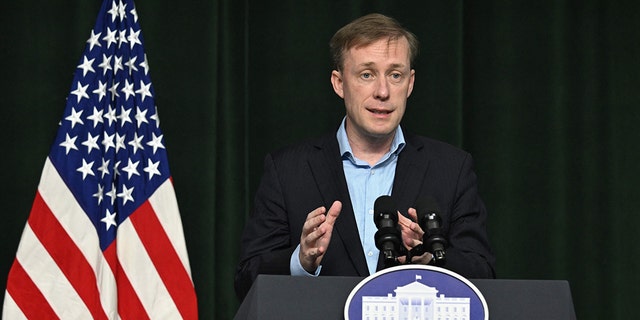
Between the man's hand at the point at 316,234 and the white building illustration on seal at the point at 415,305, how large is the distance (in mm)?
323

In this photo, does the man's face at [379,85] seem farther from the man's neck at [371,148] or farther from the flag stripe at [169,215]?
the flag stripe at [169,215]

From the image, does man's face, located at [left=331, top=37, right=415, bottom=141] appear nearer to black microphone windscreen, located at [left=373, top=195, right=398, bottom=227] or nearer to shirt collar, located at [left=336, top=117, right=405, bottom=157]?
shirt collar, located at [left=336, top=117, right=405, bottom=157]

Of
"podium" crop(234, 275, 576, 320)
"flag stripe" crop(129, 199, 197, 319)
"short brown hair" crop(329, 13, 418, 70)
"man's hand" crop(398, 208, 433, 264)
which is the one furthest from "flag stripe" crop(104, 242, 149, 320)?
"podium" crop(234, 275, 576, 320)

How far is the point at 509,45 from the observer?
507 cm

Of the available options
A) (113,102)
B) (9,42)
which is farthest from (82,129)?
(9,42)

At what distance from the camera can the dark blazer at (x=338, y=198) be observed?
9.19 ft

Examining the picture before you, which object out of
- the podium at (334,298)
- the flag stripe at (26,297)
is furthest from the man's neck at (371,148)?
the flag stripe at (26,297)

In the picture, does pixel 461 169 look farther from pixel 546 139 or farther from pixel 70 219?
pixel 546 139

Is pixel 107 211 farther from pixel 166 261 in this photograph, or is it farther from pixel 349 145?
pixel 349 145

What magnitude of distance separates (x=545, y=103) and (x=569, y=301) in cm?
314

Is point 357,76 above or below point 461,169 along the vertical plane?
above

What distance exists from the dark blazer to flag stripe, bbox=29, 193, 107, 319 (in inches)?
51.9

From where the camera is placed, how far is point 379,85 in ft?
9.70

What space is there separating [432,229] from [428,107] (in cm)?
287
